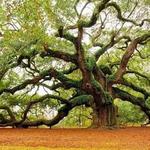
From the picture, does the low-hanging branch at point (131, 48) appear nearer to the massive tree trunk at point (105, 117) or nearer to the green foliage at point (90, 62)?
the green foliage at point (90, 62)

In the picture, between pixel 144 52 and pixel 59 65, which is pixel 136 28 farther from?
pixel 59 65

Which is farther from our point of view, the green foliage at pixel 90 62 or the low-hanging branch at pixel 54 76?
the low-hanging branch at pixel 54 76

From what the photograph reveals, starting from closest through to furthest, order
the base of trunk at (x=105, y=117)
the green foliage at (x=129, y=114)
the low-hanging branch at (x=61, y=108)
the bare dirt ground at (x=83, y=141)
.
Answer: the bare dirt ground at (x=83, y=141) < the base of trunk at (x=105, y=117) < the low-hanging branch at (x=61, y=108) < the green foliage at (x=129, y=114)

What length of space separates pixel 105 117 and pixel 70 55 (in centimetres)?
414

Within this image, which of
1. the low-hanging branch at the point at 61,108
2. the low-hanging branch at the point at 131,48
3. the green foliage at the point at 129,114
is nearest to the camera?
the low-hanging branch at the point at 131,48

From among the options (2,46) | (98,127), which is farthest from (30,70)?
(2,46)

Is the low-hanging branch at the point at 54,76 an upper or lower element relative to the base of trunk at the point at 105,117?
upper

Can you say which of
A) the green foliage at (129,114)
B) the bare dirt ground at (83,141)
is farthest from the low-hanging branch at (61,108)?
the green foliage at (129,114)

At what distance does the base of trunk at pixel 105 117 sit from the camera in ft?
82.9

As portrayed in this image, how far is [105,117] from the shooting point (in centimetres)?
2538

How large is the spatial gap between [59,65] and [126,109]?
8785 mm

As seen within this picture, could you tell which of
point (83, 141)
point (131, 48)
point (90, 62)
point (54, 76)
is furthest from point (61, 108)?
point (83, 141)

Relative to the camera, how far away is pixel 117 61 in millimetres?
29016

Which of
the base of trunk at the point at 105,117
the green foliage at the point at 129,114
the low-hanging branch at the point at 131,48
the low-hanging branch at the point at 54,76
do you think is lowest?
the base of trunk at the point at 105,117
